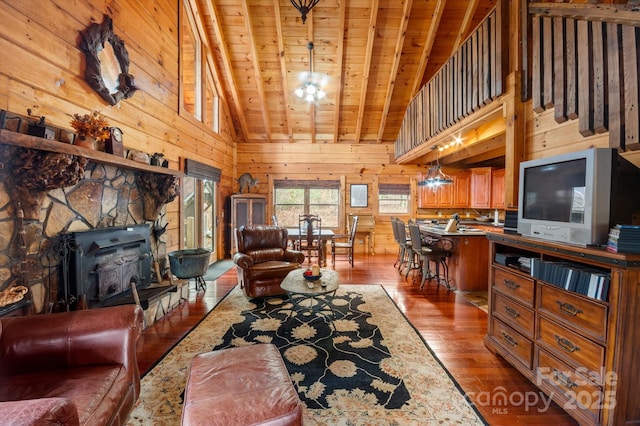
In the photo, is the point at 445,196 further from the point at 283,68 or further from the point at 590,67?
the point at 590,67

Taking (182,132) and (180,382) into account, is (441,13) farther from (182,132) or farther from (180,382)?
(180,382)

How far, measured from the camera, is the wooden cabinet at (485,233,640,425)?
1390 mm

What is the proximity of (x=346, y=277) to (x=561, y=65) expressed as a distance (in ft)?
12.6

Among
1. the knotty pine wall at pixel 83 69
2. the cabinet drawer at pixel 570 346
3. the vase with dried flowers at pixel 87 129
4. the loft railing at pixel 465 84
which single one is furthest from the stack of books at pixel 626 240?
the knotty pine wall at pixel 83 69

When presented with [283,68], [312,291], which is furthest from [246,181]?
[312,291]

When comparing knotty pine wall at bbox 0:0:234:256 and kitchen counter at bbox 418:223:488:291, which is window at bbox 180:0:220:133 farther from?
kitchen counter at bbox 418:223:488:291

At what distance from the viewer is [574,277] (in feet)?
5.32

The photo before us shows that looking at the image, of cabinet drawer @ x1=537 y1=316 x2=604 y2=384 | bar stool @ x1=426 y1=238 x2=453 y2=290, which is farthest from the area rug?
bar stool @ x1=426 y1=238 x2=453 y2=290

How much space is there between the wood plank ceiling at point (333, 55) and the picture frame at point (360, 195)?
1.33m

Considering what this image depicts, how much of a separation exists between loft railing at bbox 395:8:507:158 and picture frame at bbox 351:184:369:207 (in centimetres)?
207

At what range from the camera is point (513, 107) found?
8.69 feet

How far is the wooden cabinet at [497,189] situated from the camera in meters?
6.19

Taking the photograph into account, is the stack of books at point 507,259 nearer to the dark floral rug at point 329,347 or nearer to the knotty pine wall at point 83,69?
the dark floral rug at point 329,347

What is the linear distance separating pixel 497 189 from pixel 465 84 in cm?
366
